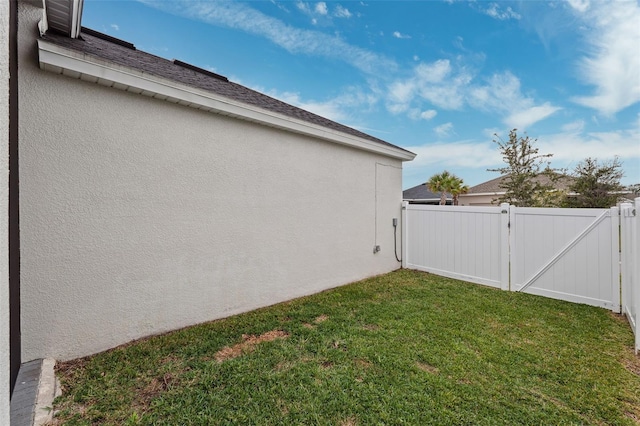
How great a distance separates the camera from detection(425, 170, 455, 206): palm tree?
1919 cm

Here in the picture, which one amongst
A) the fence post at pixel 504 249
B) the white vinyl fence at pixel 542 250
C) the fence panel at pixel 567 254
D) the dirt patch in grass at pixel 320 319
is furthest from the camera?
the fence post at pixel 504 249

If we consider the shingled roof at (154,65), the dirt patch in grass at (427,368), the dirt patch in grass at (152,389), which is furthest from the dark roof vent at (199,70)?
the dirt patch in grass at (427,368)

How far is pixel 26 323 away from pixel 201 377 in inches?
73.0

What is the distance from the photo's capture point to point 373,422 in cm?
215

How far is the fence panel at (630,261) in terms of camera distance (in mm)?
3403

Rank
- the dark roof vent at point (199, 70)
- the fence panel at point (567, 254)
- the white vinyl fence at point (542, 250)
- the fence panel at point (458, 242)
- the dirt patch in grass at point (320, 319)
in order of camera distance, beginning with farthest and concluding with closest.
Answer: the dark roof vent at point (199, 70)
the fence panel at point (458, 242)
the fence panel at point (567, 254)
the white vinyl fence at point (542, 250)
the dirt patch in grass at point (320, 319)

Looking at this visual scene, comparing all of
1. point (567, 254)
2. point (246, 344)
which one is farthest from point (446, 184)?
point (246, 344)

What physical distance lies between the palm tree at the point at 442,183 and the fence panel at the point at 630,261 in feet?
50.1

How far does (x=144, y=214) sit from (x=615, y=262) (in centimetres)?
727

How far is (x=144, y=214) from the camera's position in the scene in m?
3.50

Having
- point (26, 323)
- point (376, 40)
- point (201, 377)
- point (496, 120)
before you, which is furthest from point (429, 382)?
point (496, 120)

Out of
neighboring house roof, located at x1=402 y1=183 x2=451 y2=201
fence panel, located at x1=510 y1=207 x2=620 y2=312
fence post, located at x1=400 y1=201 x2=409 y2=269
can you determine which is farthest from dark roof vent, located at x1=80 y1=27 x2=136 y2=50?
neighboring house roof, located at x1=402 y1=183 x2=451 y2=201
